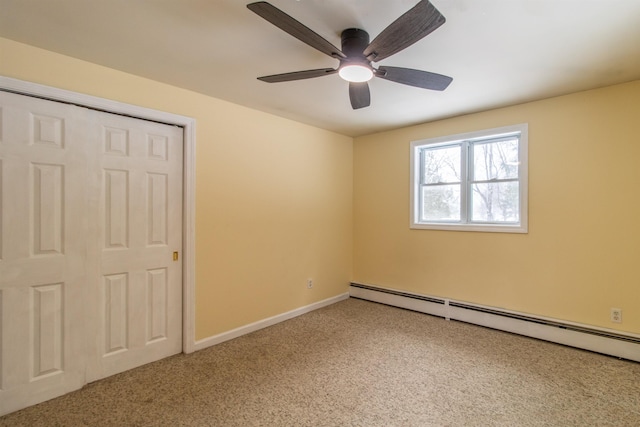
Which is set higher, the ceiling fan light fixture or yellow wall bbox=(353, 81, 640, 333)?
the ceiling fan light fixture

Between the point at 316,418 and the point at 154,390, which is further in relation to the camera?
the point at 154,390

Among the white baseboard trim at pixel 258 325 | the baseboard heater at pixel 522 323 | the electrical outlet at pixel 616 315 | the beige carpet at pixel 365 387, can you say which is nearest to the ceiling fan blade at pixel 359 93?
the beige carpet at pixel 365 387

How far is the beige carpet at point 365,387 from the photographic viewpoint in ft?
6.54

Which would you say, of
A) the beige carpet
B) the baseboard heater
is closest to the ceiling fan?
the beige carpet

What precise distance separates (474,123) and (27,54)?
13.4ft

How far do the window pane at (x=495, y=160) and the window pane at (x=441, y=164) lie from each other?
222mm

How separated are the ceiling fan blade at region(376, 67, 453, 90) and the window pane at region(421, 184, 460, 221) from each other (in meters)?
2.00

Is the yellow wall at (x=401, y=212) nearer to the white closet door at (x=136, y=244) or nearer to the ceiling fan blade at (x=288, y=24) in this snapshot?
the white closet door at (x=136, y=244)

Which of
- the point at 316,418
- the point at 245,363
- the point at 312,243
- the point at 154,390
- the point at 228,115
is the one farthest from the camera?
the point at 312,243

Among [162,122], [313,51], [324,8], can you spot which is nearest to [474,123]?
[313,51]

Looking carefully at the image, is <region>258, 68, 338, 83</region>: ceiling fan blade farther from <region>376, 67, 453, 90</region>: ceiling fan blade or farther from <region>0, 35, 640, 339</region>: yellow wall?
<region>0, 35, 640, 339</region>: yellow wall

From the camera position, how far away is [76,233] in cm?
232

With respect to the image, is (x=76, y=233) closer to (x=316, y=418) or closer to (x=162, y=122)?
(x=162, y=122)

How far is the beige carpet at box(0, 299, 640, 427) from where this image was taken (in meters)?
1.99
